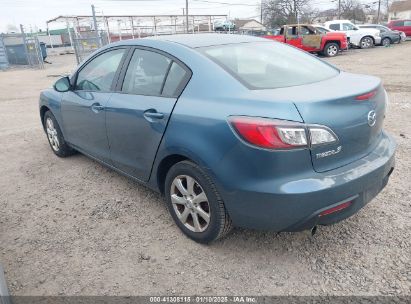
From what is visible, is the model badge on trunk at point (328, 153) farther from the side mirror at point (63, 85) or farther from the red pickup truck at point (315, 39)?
the red pickup truck at point (315, 39)

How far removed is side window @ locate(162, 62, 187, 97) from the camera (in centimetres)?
286

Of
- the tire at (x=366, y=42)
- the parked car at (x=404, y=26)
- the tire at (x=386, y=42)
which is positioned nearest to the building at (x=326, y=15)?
the parked car at (x=404, y=26)

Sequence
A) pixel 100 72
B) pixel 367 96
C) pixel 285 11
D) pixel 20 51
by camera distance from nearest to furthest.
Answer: pixel 367 96, pixel 100 72, pixel 20 51, pixel 285 11

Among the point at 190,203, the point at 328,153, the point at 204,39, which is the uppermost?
the point at 204,39

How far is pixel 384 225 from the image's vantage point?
3.03m

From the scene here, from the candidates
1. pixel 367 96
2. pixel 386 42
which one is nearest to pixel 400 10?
pixel 386 42

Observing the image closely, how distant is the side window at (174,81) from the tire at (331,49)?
1895cm

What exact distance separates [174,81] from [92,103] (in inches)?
48.3

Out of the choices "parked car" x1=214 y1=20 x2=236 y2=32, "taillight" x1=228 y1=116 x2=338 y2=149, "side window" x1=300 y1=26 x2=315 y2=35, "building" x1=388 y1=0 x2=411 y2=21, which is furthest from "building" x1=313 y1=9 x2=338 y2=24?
"taillight" x1=228 y1=116 x2=338 y2=149

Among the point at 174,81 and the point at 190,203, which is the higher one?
the point at 174,81

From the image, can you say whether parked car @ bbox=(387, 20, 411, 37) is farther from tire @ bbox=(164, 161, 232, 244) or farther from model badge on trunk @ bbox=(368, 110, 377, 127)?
tire @ bbox=(164, 161, 232, 244)

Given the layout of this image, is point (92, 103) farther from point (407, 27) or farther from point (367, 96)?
point (407, 27)

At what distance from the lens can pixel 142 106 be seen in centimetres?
309

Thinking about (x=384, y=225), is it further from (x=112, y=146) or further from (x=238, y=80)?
(x=112, y=146)
